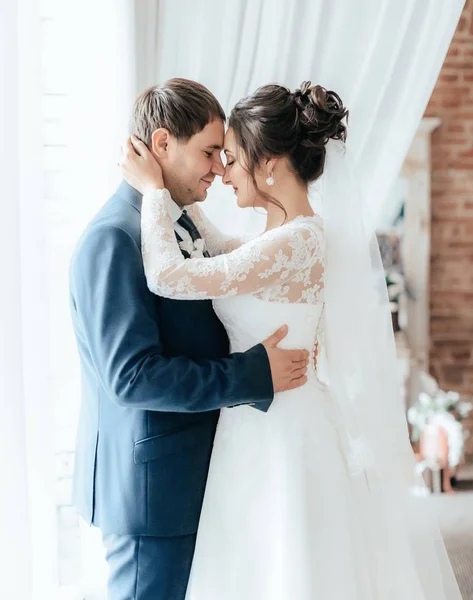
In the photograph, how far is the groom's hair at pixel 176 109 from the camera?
5.33 ft

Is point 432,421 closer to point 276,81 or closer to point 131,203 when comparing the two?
point 276,81

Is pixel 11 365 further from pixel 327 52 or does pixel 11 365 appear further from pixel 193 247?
pixel 327 52

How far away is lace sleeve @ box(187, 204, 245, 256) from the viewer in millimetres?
1906

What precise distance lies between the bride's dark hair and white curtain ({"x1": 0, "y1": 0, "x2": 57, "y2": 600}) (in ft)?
1.52

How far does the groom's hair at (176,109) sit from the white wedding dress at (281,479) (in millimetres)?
178

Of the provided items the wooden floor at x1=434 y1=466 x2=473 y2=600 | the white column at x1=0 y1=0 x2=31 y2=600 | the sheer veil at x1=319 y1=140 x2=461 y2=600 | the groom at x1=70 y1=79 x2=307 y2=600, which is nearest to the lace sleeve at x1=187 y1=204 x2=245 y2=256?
the groom at x1=70 y1=79 x2=307 y2=600

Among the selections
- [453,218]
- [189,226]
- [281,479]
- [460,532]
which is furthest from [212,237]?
[453,218]

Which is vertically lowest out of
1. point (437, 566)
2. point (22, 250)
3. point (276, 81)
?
point (437, 566)

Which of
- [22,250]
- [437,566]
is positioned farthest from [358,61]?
[437,566]

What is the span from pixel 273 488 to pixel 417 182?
3400 mm

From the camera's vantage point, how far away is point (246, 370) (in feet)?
5.15

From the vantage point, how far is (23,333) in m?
1.64

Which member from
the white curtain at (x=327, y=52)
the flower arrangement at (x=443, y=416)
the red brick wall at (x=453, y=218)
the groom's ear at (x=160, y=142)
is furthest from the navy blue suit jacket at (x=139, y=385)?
the red brick wall at (x=453, y=218)

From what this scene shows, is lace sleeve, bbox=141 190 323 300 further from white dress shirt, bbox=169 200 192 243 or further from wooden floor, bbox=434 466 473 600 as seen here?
wooden floor, bbox=434 466 473 600
